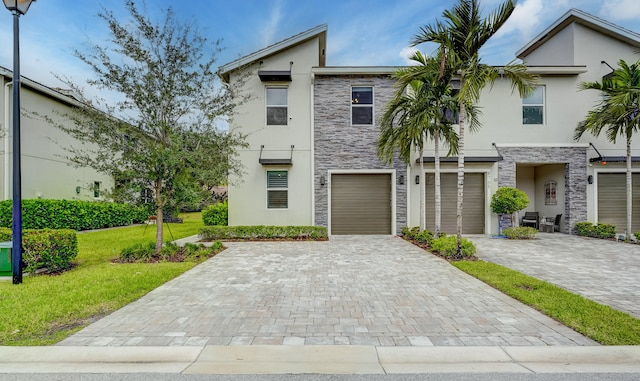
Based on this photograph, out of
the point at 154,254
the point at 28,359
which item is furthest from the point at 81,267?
the point at 28,359

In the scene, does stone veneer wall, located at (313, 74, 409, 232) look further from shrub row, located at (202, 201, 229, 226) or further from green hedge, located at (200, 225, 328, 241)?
shrub row, located at (202, 201, 229, 226)

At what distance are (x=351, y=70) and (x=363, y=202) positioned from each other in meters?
5.28

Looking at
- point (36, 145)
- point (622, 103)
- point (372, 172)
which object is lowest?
point (372, 172)

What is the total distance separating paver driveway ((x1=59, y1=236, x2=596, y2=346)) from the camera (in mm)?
3506

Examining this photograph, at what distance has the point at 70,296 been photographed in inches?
189

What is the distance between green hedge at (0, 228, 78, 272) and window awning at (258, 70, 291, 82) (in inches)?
314

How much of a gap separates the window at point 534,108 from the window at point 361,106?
6228 mm

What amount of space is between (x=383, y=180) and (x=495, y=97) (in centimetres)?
564

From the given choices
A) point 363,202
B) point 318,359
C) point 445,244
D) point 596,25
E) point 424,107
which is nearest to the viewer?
point 318,359

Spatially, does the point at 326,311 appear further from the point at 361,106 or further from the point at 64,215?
the point at 64,215

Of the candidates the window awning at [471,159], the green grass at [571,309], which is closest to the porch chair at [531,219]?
the window awning at [471,159]

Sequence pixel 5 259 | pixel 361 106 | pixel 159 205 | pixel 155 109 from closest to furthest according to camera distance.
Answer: pixel 5 259, pixel 155 109, pixel 159 205, pixel 361 106

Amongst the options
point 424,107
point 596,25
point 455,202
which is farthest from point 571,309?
point 596,25

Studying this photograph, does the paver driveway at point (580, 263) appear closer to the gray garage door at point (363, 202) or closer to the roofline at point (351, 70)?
the gray garage door at point (363, 202)
